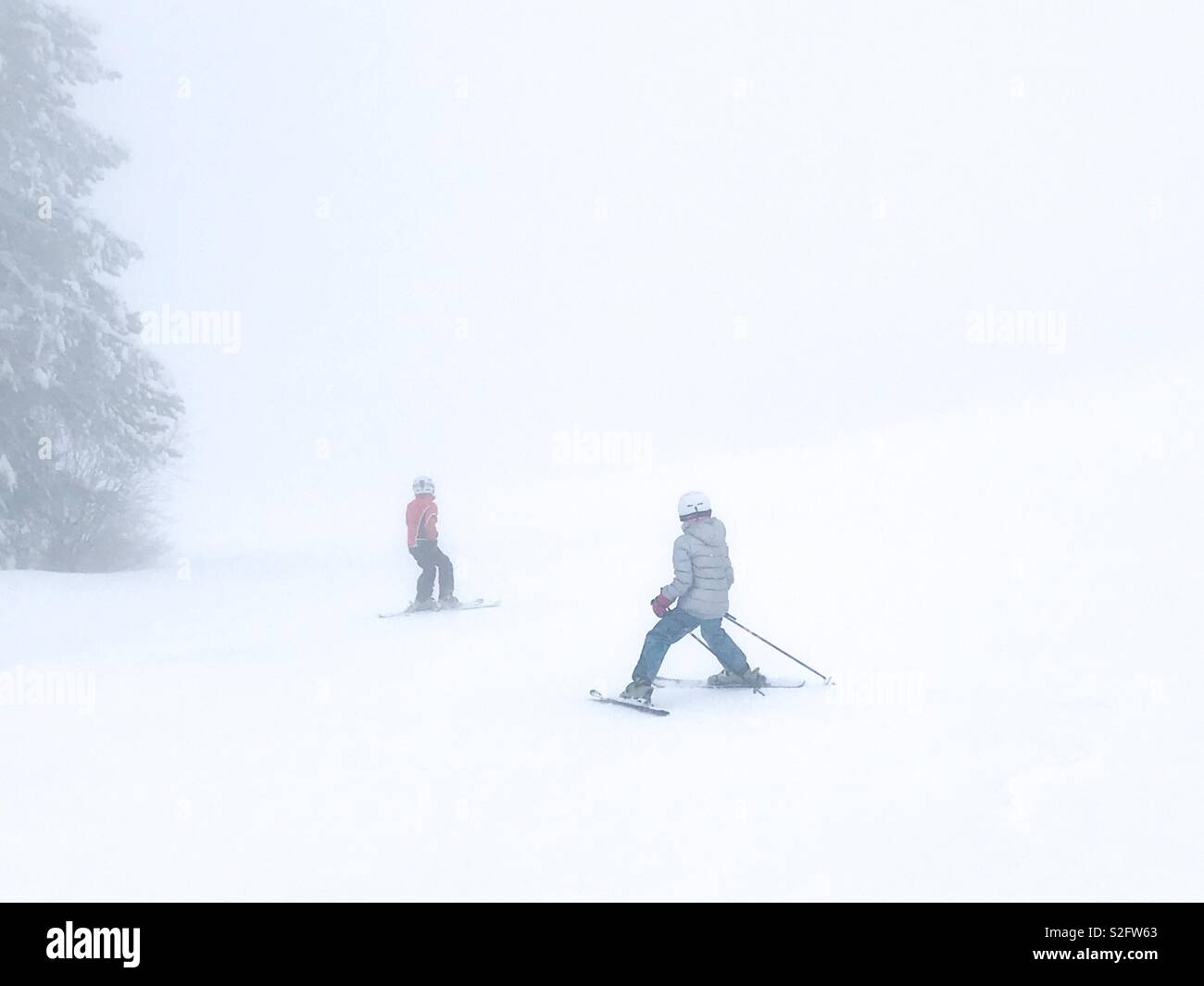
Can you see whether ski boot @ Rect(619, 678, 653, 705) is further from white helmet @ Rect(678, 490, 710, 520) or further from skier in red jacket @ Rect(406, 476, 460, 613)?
skier in red jacket @ Rect(406, 476, 460, 613)

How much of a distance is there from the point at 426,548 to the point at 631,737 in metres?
7.61

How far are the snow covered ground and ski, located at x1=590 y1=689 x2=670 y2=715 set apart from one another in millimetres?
89

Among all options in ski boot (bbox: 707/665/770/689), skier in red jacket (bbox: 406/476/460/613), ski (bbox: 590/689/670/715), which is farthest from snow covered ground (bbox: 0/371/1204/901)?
skier in red jacket (bbox: 406/476/460/613)

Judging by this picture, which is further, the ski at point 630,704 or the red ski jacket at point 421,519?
the red ski jacket at point 421,519

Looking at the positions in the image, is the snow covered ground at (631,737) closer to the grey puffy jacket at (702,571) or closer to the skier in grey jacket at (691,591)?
the skier in grey jacket at (691,591)

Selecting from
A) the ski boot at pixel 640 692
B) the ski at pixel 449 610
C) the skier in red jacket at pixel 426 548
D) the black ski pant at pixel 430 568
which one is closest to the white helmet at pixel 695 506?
the ski boot at pixel 640 692

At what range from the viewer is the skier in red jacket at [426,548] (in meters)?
14.7

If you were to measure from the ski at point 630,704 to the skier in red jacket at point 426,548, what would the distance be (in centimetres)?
612

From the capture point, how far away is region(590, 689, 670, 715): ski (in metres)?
8.46
